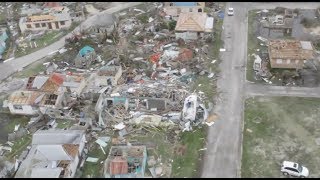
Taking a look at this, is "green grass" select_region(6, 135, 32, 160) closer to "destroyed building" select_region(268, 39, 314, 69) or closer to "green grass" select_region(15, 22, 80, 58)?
"green grass" select_region(15, 22, 80, 58)

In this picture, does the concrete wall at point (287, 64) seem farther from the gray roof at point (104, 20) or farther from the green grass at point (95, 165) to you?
the gray roof at point (104, 20)

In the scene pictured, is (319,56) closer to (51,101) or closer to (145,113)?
(145,113)

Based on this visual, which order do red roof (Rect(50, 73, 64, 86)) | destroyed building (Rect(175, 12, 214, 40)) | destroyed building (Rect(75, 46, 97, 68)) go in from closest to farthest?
red roof (Rect(50, 73, 64, 86))
destroyed building (Rect(75, 46, 97, 68))
destroyed building (Rect(175, 12, 214, 40))

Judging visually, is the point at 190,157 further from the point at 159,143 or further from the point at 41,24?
the point at 41,24

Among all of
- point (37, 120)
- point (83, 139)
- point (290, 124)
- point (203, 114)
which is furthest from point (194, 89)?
A: point (37, 120)

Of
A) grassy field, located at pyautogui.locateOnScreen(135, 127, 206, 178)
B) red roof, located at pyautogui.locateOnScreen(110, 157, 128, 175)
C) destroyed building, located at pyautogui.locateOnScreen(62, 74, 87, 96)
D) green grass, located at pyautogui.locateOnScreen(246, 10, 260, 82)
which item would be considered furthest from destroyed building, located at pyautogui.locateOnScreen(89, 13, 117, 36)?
red roof, located at pyautogui.locateOnScreen(110, 157, 128, 175)

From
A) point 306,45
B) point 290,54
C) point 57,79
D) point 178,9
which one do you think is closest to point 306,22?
point 306,45
